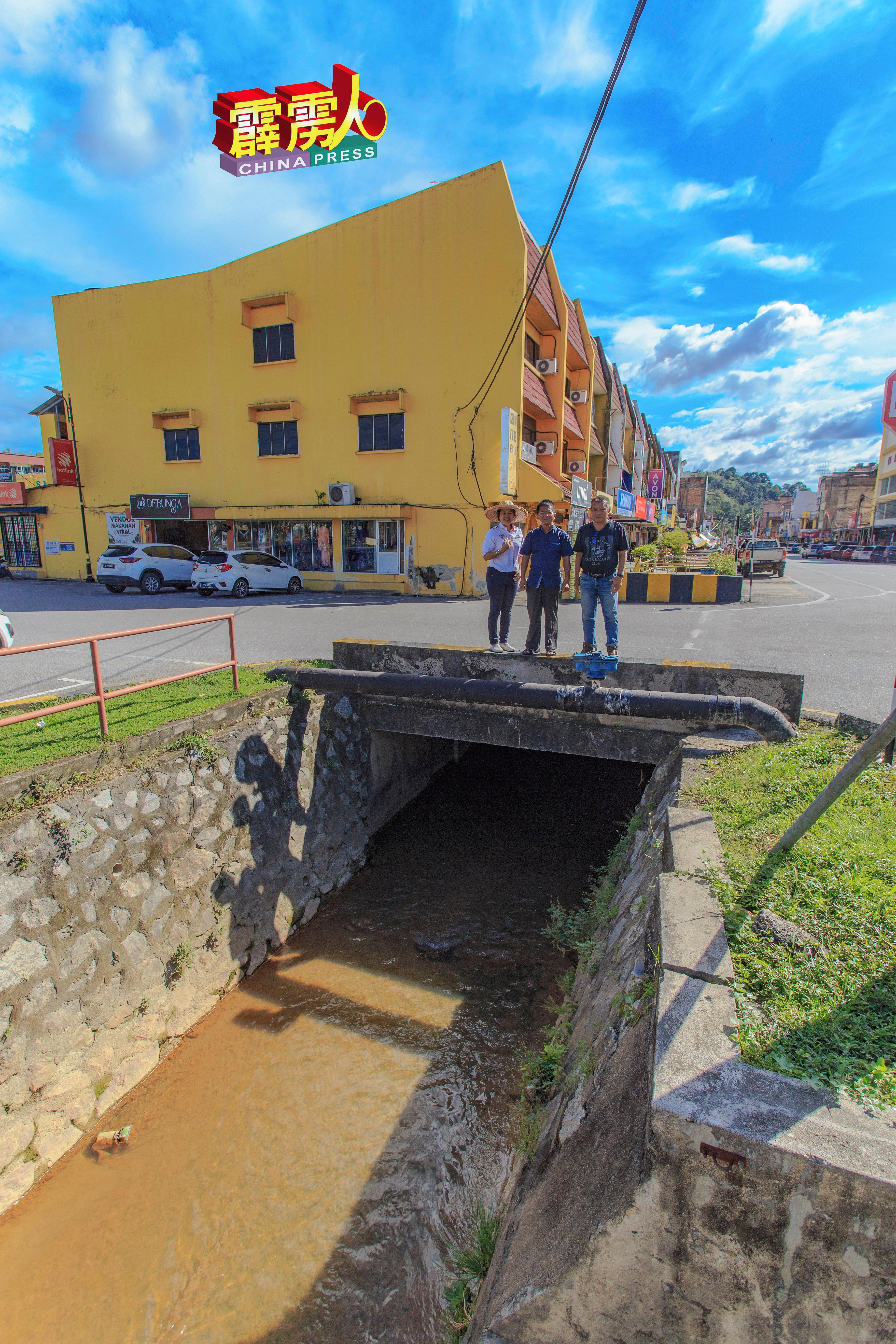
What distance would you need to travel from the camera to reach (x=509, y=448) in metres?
17.8

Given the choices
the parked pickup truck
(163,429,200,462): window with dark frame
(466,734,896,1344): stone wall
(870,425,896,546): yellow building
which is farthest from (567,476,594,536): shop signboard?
(870,425,896,546): yellow building

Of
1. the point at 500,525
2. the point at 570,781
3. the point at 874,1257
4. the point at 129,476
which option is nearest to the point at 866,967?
Answer: the point at 874,1257

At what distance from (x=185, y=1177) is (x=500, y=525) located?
19.5ft

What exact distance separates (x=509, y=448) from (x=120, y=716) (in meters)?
14.7

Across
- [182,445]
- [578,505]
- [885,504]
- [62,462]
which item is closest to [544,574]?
[578,505]

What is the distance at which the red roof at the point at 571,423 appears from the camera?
23547 millimetres

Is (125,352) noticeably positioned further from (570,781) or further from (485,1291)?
(485,1291)

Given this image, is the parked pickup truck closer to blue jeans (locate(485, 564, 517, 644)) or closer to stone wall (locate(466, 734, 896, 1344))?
blue jeans (locate(485, 564, 517, 644))

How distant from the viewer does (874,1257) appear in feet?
5.46

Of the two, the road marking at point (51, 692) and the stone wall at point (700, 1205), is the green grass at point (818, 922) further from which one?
the road marking at point (51, 692)

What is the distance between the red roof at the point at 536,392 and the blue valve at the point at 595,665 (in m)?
14.6

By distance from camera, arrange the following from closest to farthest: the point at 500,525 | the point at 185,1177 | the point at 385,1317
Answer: the point at 385,1317, the point at 185,1177, the point at 500,525

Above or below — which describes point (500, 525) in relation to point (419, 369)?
below

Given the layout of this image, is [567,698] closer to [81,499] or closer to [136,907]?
[136,907]
